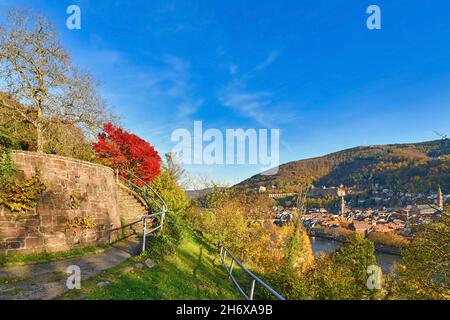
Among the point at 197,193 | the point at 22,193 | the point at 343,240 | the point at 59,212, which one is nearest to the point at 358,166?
the point at 343,240

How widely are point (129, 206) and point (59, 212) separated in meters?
4.74

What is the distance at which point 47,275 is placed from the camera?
A: 5379 mm

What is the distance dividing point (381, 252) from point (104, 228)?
70.8 meters

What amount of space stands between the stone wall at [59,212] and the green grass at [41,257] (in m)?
0.18

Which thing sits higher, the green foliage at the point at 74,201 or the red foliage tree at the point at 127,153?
the red foliage tree at the point at 127,153

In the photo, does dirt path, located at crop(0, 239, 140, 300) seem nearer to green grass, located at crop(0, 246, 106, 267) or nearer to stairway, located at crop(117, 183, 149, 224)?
green grass, located at crop(0, 246, 106, 267)

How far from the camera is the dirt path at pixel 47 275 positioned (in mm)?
4383

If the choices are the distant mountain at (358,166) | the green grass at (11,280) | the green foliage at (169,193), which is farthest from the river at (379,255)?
the green grass at (11,280)

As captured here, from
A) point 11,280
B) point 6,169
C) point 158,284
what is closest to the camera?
point 11,280

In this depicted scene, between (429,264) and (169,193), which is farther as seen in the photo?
(169,193)

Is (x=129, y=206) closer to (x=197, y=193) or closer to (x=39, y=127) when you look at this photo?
(x=39, y=127)

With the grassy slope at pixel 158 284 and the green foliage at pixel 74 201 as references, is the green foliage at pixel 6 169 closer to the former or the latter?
the green foliage at pixel 74 201
